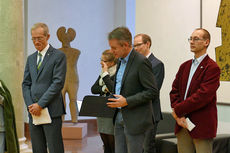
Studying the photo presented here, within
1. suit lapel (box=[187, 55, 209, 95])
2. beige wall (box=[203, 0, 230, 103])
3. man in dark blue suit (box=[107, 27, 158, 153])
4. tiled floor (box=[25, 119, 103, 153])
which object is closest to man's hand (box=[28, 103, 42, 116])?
man in dark blue suit (box=[107, 27, 158, 153])

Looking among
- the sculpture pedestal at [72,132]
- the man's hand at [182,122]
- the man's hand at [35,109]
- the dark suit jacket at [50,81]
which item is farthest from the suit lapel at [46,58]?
the sculpture pedestal at [72,132]

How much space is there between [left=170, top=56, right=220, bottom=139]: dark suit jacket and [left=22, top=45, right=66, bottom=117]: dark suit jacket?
130 cm

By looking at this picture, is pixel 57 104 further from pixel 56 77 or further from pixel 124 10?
pixel 124 10

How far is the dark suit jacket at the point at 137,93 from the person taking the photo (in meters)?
3.07

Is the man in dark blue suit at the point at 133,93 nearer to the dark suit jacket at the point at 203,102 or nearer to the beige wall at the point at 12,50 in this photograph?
the dark suit jacket at the point at 203,102

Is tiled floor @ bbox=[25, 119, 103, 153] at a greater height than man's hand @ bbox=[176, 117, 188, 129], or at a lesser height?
lesser

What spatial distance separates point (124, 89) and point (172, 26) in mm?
3346

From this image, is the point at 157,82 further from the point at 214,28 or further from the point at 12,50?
the point at 12,50

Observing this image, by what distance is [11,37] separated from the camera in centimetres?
530

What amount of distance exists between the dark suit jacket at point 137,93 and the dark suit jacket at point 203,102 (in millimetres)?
414

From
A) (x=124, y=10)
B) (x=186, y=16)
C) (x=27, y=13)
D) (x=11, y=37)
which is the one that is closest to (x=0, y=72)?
(x=11, y=37)

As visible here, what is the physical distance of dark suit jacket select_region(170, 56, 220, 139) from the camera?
10.8 ft

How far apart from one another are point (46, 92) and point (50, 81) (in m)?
0.17

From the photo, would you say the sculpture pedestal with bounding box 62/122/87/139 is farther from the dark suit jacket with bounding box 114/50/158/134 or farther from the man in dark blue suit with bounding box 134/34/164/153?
the dark suit jacket with bounding box 114/50/158/134
